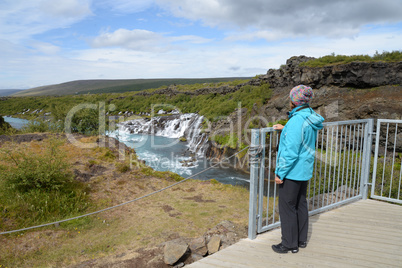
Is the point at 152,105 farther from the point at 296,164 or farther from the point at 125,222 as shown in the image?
the point at 296,164

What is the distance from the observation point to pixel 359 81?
57.5 feet

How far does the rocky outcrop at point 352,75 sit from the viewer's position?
1639 centimetres

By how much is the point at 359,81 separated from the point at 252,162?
56.6 feet

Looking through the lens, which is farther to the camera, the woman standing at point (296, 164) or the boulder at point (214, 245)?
the boulder at point (214, 245)

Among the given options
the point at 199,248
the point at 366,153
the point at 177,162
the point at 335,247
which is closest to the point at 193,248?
the point at 199,248

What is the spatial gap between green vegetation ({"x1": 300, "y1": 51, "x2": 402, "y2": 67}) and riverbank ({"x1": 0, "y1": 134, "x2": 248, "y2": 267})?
567 inches

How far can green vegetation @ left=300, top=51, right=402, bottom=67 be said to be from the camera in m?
18.0

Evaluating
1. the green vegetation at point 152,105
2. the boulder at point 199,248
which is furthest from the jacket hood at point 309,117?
the green vegetation at point 152,105

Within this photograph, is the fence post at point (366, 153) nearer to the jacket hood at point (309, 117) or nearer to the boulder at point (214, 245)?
the jacket hood at point (309, 117)

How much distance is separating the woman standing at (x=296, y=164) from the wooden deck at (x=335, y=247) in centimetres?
21

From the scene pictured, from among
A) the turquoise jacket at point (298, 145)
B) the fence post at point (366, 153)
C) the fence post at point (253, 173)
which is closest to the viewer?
the turquoise jacket at point (298, 145)

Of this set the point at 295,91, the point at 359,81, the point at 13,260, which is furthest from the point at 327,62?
the point at 13,260

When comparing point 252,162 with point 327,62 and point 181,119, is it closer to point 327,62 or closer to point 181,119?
point 327,62

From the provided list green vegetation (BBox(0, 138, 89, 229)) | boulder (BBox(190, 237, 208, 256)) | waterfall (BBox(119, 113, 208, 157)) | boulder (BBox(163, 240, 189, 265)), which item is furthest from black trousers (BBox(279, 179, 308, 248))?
waterfall (BBox(119, 113, 208, 157))
